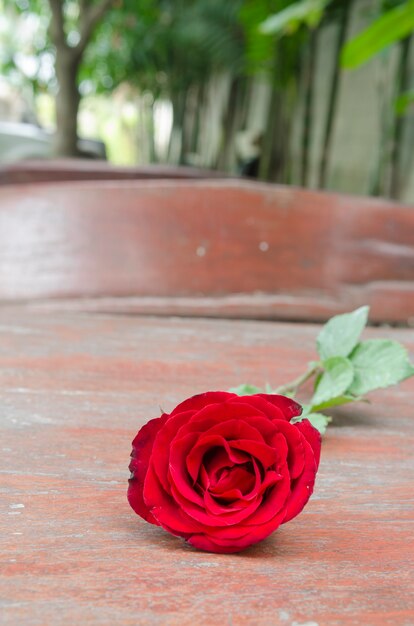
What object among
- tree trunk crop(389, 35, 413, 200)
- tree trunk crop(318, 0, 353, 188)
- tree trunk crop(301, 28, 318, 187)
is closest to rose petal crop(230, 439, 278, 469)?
tree trunk crop(389, 35, 413, 200)

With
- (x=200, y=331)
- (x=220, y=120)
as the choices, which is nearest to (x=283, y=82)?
(x=220, y=120)

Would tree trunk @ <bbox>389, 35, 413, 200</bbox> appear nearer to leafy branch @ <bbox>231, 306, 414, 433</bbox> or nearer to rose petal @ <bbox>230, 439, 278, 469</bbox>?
leafy branch @ <bbox>231, 306, 414, 433</bbox>

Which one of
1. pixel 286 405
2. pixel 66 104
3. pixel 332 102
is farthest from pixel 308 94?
pixel 286 405

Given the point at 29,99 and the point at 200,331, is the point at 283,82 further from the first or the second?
the point at 29,99

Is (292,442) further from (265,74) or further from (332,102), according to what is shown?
(265,74)

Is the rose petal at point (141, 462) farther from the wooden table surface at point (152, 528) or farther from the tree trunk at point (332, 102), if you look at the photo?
the tree trunk at point (332, 102)

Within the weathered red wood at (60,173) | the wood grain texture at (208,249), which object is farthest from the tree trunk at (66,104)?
the wood grain texture at (208,249)

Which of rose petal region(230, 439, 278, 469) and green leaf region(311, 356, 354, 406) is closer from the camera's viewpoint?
rose petal region(230, 439, 278, 469)
